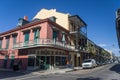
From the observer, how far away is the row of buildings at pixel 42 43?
22109 mm

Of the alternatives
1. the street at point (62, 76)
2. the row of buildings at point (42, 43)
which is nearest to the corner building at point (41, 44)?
the row of buildings at point (42, 43)

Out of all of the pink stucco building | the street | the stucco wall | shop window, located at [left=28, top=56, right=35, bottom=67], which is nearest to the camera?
the street

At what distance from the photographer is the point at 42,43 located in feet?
67.9

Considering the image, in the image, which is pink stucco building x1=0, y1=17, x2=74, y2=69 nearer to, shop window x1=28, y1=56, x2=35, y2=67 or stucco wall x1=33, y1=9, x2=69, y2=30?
shop window x1=28, y1=56, x2=35, y2=67

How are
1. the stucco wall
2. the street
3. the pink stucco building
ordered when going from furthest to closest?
the stucco wall < the pink stucco building < the street

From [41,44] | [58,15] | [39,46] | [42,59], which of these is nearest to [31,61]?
[42,59]

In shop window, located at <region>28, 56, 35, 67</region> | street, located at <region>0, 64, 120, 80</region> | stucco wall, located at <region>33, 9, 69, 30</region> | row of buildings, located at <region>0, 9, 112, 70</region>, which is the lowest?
street, located at <region>0, 64, 120, 80</region>

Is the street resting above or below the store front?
below

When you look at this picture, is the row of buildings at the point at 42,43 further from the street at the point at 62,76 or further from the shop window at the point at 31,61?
the street at the point at 62,76

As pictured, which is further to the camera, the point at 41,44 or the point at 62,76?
the point at 41,44

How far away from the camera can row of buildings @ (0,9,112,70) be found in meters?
22.1

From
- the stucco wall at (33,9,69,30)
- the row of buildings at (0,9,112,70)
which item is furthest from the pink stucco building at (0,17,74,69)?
the stucco wall at (33,9,69,30)

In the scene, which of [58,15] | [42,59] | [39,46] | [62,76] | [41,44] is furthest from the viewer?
[58,15]

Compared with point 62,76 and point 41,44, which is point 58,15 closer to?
point 41,44
